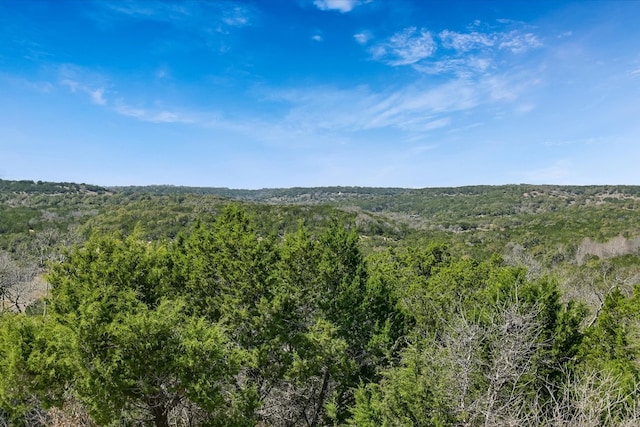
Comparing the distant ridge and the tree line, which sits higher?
the distant ridge

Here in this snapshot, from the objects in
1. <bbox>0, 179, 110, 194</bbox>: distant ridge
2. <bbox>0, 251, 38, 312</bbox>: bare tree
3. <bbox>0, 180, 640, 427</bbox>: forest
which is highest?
<bbox>0, 179, 110, 194</bbox>: distant ridge

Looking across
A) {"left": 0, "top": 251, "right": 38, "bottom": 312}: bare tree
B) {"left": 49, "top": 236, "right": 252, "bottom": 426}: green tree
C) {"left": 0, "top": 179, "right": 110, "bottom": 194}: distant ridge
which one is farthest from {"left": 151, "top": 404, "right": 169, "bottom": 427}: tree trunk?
{"left": 0, "top": 179, "right": 110, "bottom": 194}: distant ridge

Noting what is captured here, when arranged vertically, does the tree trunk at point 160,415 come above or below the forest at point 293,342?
below

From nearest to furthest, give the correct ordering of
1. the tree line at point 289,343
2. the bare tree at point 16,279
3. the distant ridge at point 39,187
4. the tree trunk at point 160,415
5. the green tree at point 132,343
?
the green tree at point 132,343 < the tree line at point 289,343 < the tree trunk at point 160,415 < the bare tree at point 16,279 < the distant ridge at point 39,187

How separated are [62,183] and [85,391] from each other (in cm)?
14627

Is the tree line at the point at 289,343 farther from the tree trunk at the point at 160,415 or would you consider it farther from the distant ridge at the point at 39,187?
the distant ridge at the point at 39,187

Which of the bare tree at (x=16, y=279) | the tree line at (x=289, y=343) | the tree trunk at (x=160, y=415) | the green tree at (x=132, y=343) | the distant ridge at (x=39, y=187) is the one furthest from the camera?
the distant ridge at (x=39, y=187)

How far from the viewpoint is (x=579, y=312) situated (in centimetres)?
1639

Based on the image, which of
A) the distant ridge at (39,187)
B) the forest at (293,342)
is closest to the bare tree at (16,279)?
the forest at (293,342)

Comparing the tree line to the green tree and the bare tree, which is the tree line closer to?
the green tree

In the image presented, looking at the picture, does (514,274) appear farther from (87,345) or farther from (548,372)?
(87,345)

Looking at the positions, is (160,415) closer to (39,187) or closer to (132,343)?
(132,343)

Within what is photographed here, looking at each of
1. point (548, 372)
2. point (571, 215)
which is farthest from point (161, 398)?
point (571, 215)

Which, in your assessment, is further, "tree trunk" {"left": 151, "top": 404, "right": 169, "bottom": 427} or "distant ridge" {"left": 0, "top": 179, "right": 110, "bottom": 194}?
"distant ridge" {"left": 0, "top": 179, "right": 110, "bottom": 194}
